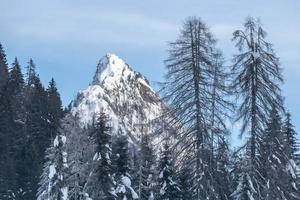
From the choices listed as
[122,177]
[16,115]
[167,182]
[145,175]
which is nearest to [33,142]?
[16,115]

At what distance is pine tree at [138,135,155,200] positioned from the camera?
4853 centimetres

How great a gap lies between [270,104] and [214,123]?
3.04 metres

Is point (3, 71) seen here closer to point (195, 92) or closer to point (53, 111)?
point (53, 111)

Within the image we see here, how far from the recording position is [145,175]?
164 ft

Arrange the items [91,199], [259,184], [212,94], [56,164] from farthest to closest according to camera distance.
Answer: [56,164] < [91,199] < [259,184] < [212,94]

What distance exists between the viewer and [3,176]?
61.1 meters

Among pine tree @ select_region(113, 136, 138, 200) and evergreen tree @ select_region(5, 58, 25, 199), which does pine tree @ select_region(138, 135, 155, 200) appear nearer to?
pine tree @ select_region(113, 136, 138, 200)

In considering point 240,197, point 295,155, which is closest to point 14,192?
point 295,155

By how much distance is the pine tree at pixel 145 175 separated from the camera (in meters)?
48.5

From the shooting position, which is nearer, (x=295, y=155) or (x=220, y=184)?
(x=220, y=184)

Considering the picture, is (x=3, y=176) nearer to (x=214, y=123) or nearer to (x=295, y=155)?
(x=295, y=155)

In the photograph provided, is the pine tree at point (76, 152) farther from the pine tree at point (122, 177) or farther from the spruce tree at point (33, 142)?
the spruce tree at point (33, 142)

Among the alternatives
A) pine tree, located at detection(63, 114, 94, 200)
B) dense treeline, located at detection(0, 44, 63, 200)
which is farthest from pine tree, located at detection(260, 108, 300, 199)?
dense treeline, located at detection(0, 44, 63, 200)

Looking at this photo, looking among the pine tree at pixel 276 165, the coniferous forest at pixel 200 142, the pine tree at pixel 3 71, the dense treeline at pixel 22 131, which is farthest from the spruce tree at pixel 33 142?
the pine tree at pixel 276 165
